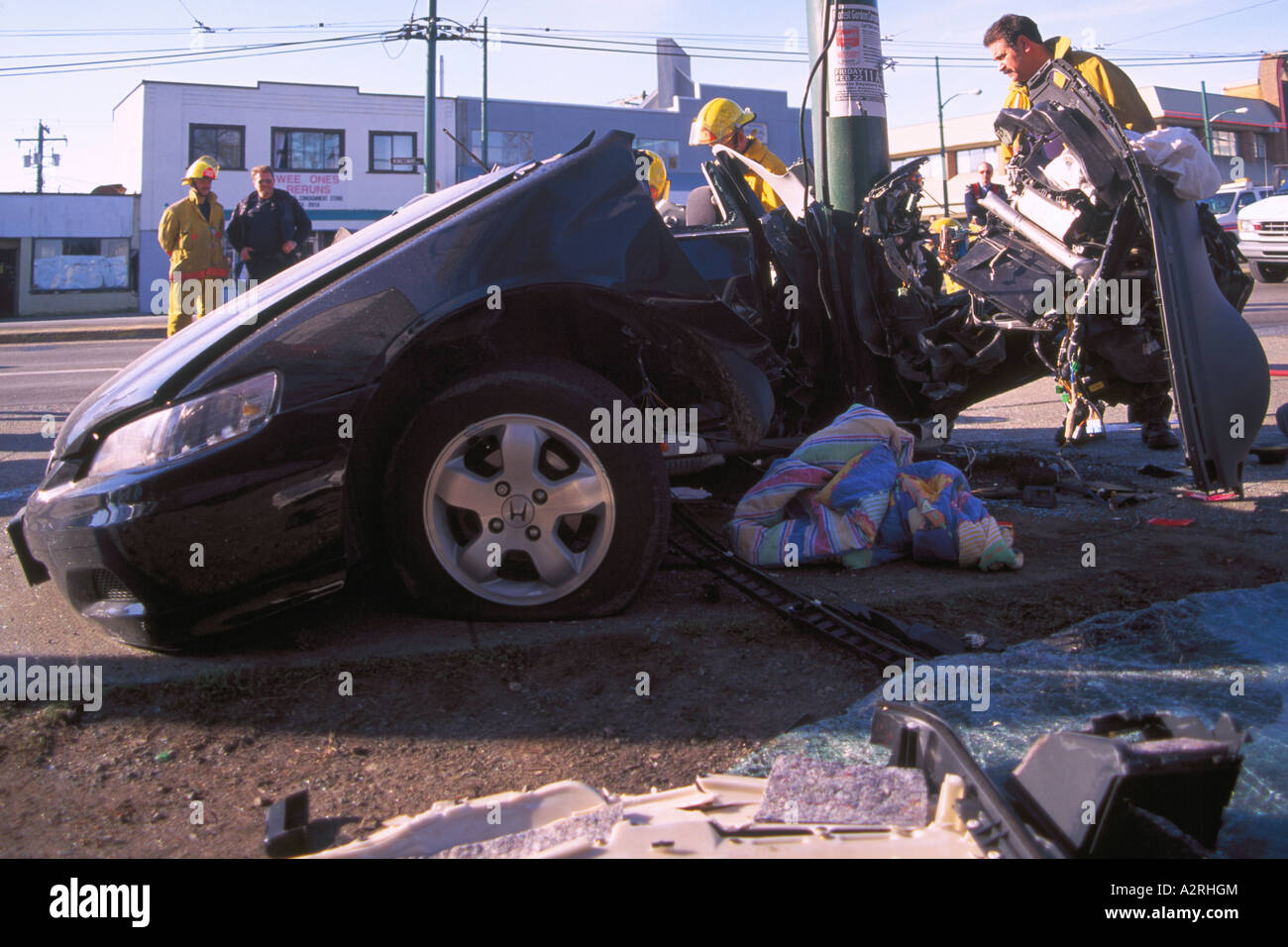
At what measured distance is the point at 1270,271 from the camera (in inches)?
835

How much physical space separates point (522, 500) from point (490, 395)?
0.32 meters

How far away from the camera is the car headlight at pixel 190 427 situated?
2.71 m

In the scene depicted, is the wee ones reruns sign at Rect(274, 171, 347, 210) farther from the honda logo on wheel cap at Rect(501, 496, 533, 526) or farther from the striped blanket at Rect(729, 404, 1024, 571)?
the honda logo on wheel cap at Rect(501, 496, 533, 526)

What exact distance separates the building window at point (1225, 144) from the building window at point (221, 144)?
159 ft

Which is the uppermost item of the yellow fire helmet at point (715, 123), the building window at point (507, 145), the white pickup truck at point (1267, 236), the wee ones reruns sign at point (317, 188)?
the building window at point (507, 145)

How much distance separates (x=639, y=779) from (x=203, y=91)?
1714 inches

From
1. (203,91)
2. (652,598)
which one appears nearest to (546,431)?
(652,598)

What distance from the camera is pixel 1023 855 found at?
1.41m

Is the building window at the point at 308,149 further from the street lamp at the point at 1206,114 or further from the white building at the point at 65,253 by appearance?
the street lamp at the point at 1206,114

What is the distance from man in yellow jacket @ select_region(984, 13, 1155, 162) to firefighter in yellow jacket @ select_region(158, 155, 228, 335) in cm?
669

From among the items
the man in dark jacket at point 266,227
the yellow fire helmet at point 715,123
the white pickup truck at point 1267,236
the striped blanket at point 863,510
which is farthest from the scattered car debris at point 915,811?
the white pickup truck at point 1267,236

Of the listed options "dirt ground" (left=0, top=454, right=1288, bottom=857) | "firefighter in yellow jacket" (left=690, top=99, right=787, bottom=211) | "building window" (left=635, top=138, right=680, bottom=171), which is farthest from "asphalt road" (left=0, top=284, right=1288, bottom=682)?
"building window" (left=635, top=138, right=680, bottom=171)

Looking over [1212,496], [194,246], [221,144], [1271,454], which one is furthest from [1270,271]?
[221,144]

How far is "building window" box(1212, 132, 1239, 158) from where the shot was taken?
56872 mm
